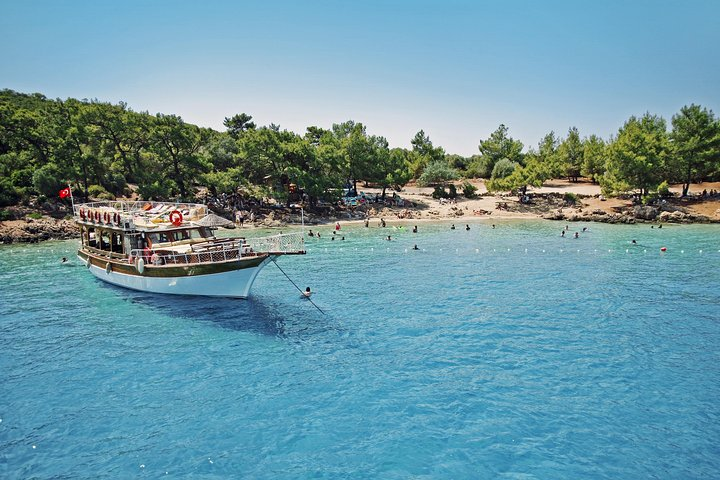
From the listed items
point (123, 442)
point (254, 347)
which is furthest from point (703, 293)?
point (123, 442)

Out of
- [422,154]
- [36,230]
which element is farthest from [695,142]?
Result: [36,230]

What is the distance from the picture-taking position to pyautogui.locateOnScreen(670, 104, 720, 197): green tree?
66.3 m

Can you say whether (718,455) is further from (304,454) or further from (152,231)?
(152,231)

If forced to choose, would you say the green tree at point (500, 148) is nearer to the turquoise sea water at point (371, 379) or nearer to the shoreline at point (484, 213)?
the shoreline at point (484, 213)

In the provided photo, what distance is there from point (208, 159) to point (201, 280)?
47.0m

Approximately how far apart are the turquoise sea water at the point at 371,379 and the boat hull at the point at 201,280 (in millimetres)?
838

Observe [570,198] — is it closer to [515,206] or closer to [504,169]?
[515,206]

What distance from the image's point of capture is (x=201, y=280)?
2609 centimetres

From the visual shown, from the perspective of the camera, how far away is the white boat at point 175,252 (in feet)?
82.7

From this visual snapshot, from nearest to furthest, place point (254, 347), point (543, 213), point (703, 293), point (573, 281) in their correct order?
1. point (254, 347)
2. point (703, 293)
3. point (573, 281)
4. point (543, 213)

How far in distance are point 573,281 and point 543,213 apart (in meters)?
43.4

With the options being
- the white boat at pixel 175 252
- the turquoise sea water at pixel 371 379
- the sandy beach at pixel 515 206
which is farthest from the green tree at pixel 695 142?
the white boat at pixel 175 252

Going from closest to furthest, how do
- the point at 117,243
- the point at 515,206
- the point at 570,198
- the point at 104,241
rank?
the point at 117,243 → the point at 104,241 → the point at 515,206 → the point at 570,198

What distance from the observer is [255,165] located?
66.0m
